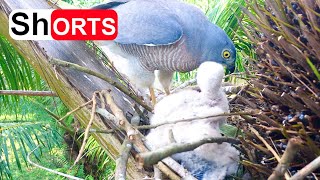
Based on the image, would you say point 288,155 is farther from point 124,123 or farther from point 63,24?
point 63,24

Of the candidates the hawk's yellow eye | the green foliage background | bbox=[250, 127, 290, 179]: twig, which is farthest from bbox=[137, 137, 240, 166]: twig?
the hawk's yellow eye

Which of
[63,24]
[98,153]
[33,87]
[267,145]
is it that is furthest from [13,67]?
[267,145]

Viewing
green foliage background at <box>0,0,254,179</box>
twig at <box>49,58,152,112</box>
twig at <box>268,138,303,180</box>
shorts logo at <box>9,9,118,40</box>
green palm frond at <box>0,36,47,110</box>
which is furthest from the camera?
green palm frond at <box>0,36,47,110</box>

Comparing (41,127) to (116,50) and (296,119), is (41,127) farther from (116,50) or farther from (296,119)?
(296,119)

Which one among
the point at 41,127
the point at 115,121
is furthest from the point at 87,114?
the point at 41,127

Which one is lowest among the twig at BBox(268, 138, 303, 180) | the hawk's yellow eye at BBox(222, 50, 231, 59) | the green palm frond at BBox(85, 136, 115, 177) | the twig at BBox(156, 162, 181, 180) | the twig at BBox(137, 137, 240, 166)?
the green palm frond at BBox(85, 136, 115, 177)

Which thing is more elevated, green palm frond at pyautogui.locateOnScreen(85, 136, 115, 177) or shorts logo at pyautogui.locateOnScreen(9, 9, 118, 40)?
shorts logo at pyautogui.locateOnScreen(9, 9, 118, 40)

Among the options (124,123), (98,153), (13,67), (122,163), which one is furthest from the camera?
(98,153)

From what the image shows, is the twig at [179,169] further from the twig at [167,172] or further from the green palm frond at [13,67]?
the green palm frond at [13,67]

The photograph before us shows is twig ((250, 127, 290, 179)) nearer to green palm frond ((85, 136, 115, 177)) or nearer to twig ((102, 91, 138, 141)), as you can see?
twig ((102, 91, 138, 141))

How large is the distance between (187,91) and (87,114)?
0.58 ft

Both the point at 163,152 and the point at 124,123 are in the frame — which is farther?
the point at 124,123

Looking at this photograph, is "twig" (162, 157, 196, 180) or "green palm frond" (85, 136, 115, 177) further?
"green palm frond" (85, 136, 115, 177)

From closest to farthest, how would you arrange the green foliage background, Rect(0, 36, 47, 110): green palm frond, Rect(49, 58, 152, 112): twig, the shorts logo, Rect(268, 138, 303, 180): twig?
Rect(268, 138, 303, 180): twig < Rect(49, 58, 152, 112): twig < the shorts logo < the green foliage background < Rect(0, 36, 47, 110): green palm frond
